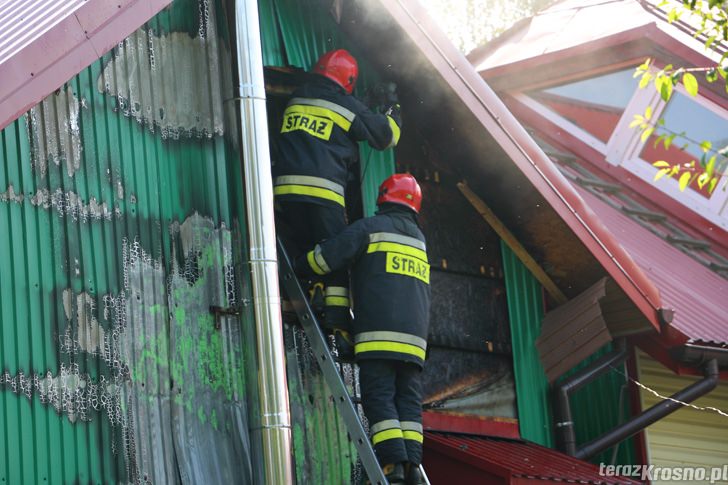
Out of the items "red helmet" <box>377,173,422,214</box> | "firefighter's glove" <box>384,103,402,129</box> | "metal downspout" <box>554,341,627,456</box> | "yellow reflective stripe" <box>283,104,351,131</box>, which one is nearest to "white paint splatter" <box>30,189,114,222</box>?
"yellow reflective stripe" <box>283,104,351,131</box>

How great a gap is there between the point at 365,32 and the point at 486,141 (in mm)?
1104

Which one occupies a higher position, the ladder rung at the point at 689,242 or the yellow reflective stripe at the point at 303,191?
the ladder rung at the point at 689,242

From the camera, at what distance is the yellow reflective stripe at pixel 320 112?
871 centimetres

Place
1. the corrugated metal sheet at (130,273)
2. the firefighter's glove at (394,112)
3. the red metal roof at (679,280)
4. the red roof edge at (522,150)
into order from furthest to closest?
1. the red metal roof at (679,280)
2. the firefighter's glove at (394,112)
3. the red roof edge at (522,150)
4. the corrugated metal sheet at (130,273)

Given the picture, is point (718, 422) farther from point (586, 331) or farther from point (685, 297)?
point (586, 331)

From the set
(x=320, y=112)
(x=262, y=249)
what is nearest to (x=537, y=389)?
(x=320, y=112)

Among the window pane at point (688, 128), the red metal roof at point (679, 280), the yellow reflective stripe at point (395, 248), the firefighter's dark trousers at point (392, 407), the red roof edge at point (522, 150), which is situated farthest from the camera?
the window pane at point (688, 128)

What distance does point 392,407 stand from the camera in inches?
321

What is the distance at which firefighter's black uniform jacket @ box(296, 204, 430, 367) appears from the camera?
8.23 m

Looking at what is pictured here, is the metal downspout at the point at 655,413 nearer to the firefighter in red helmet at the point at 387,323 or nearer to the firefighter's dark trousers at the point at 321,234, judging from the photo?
the firefighter in red helmet at the point at 387,323

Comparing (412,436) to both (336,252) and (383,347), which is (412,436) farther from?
(336,252)

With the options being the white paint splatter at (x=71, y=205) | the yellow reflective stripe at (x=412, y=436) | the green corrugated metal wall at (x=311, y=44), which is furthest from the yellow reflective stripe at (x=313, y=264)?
the white paint splatter at (x=71, y=205)

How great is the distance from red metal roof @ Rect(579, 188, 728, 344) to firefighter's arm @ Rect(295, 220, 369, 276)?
2.94 m

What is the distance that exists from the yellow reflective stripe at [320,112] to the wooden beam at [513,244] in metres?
1.59
